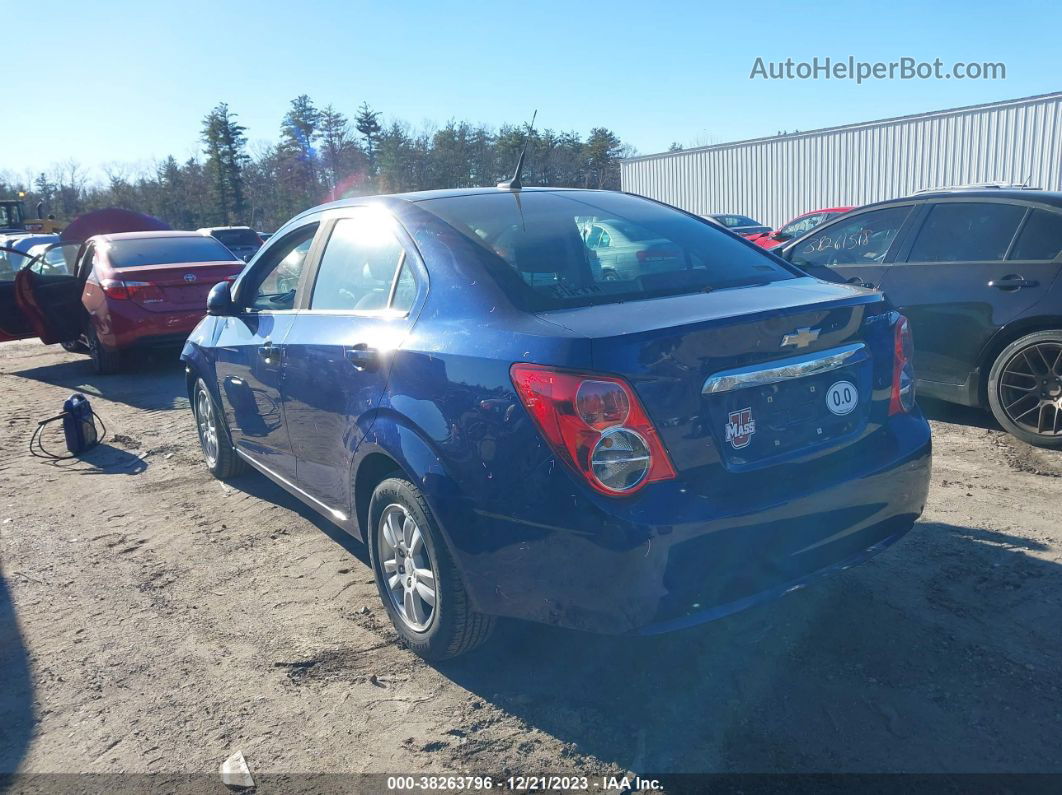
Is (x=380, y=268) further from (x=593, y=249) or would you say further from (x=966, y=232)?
(x=966, y=232)

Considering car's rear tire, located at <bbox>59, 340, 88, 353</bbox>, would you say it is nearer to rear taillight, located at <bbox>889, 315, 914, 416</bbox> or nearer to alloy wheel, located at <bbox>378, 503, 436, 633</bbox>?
alloy wheel, located at <bbox>378, 503, 436, 633</bbox>

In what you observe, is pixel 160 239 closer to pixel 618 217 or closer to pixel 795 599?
pixel 618 217

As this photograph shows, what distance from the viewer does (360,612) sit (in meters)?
3.61

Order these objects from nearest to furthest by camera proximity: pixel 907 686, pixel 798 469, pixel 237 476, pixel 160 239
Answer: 1. pixel 798 469
2. pixel 907 686
3. pixel 237 476
4. pixel 160 239

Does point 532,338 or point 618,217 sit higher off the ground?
point 618,217

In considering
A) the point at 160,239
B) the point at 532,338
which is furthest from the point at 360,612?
the point at 160,239

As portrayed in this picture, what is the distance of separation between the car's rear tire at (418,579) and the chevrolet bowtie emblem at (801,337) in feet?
4.23

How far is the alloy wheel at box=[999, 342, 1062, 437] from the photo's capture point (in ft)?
16.6

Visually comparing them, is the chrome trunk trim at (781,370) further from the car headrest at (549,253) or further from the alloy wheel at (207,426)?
the alloy wheel at (207,426)

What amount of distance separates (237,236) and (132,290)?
18.6m

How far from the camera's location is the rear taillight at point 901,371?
298cm

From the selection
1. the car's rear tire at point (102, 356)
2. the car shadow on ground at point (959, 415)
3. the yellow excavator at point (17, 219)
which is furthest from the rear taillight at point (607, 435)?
the yellow excavator at point (17, 219)

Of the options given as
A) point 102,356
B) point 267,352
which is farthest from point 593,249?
point 102,356

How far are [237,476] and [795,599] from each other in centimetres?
371
